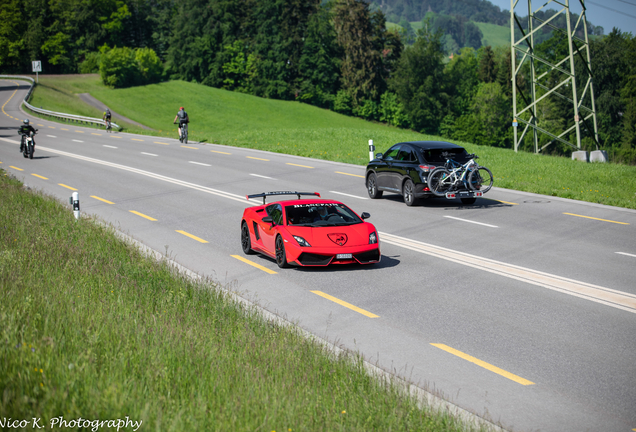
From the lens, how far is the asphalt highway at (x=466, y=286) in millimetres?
6332

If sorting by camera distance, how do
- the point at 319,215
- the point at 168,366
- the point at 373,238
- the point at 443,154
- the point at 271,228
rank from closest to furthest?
1. the point at 168,366
2. the point at 373,238
3. the point at 271,228
4. the point at 319,215
5. the point at 443,154

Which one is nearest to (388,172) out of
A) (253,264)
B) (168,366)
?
(253,264)

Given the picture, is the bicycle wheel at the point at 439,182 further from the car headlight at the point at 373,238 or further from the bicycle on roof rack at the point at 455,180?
the car headlight at the point at 373,238

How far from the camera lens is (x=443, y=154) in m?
18.5

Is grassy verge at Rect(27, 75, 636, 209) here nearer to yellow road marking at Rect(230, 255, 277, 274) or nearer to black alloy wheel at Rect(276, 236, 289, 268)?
black alloy wheel at Rect(276, 236, 289, 268)

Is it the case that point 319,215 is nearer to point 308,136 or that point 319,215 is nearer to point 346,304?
point 346,304

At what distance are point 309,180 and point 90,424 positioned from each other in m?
19.9

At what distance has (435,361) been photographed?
23.1ft

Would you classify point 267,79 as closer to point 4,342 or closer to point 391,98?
point 391,98

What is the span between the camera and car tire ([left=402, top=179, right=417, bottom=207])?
1834cm

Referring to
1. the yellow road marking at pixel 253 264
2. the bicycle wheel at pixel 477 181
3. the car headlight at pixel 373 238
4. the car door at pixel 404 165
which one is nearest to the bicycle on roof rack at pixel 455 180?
the bicycle wheel at pixel 477 181

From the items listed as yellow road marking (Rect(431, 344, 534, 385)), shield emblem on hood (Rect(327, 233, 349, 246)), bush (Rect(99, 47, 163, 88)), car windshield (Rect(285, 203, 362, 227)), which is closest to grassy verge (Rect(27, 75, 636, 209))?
bush (Rect(99, 47, 163, 88))

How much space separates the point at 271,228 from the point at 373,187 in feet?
28.4

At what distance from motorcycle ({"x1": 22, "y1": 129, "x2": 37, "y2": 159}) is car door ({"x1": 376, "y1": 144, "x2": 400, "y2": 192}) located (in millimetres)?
19475
